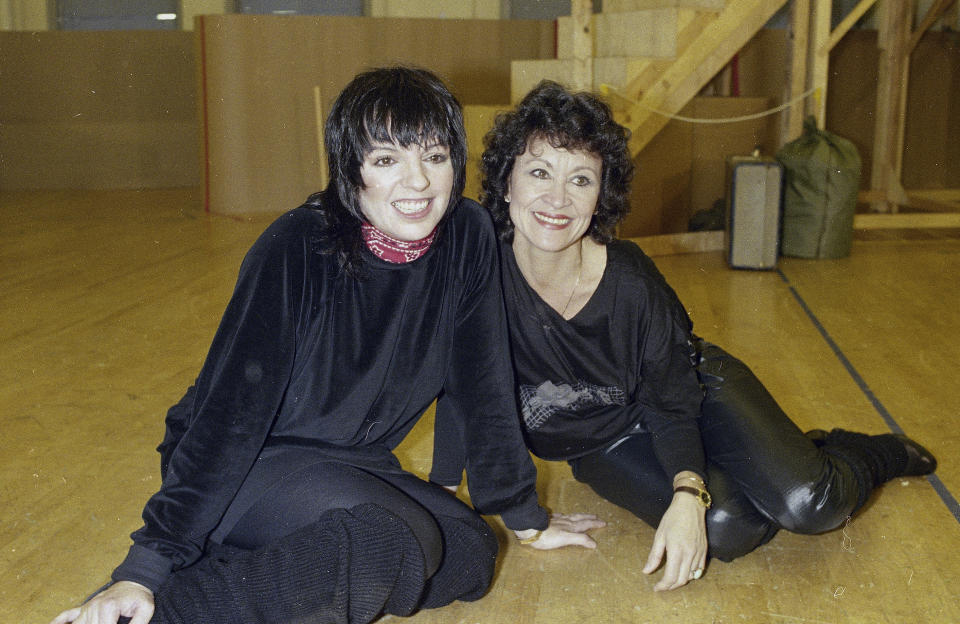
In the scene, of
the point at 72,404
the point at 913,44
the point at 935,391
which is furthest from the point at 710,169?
the point at 72,404

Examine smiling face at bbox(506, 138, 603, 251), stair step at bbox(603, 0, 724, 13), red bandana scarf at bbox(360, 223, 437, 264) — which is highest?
stair step at bbox(603, 0, 724, 13)

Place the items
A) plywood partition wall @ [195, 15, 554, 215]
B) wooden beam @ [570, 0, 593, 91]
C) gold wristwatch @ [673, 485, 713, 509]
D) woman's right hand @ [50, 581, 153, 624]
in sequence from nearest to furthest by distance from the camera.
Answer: woman's right hand @ [50, 581, 153, 624] < gold wristwatch @ [673, 485, 713, 509] < wooden beam @ [570, 0, 593, 91] < plywood partition wall @ [195, 15, 554, 215]

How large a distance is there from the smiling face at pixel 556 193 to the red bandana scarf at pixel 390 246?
0.25 m

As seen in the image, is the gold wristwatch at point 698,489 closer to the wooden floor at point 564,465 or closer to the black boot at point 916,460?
the wooden floor at point 564,465

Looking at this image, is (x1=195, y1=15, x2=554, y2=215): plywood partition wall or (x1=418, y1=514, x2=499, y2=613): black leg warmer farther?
(x1=195, y1=15, x2=554, y2=215): plywood partition wall

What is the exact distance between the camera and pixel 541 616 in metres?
1.59

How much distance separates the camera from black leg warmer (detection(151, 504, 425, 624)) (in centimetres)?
128

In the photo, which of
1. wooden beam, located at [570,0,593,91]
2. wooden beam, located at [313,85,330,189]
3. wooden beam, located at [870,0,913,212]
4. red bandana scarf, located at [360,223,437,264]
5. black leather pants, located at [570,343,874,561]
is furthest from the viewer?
wooden beam, located at [313,85,330,189]

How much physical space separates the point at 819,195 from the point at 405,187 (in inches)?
157

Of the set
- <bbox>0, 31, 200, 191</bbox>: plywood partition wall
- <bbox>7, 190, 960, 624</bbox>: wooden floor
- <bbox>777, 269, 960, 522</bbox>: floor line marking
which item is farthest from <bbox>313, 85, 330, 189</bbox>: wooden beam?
<bbox>777, 269, 960, 522</bbox>: floor line marking

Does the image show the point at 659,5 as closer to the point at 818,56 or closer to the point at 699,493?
the point at 818,56

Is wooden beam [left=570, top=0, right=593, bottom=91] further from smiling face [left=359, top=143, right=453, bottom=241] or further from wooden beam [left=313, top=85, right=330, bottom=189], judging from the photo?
smiling face [left=359, top=143, right=453, bottom=241]

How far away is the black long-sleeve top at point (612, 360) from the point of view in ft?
5.68

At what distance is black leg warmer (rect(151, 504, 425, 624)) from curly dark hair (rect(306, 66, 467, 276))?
402 mm
